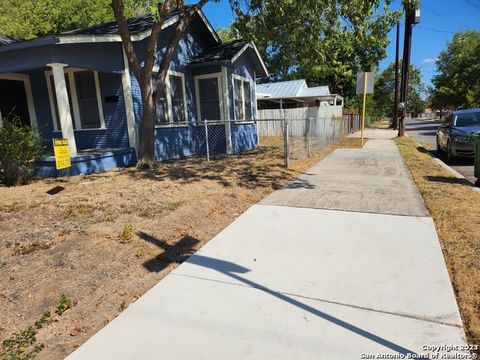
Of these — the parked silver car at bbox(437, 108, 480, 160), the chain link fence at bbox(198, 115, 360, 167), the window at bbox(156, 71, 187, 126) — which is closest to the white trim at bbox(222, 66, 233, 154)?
the chain link fence at bbox(198, 115, 360, 167)

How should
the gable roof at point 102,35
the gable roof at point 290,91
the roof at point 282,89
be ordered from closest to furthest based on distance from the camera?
the gable roof at point 102,35, the gable roof at point 290,91, the roof at point 282,89

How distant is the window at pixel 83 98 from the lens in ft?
35.6

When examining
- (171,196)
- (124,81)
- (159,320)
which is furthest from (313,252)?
(124,81)

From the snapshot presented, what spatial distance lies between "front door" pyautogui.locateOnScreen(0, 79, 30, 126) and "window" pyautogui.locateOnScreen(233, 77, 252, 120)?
7.36 metres

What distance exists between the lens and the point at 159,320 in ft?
9.87

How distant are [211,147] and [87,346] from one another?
37.5 feet

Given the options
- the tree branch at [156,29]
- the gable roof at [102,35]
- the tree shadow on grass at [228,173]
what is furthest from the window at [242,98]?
the tree branch at [156,29]

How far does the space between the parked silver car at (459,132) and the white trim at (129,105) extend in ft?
32.5

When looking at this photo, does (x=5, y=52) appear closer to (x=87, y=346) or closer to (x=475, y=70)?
(x=87, y=346)

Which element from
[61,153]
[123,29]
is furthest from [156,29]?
[61,153]

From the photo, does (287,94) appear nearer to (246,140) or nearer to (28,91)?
(246,140)

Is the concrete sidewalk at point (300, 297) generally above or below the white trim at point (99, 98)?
below

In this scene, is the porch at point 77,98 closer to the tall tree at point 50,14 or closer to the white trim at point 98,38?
the white trim at point 98,38

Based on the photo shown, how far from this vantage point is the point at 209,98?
44.1ft
